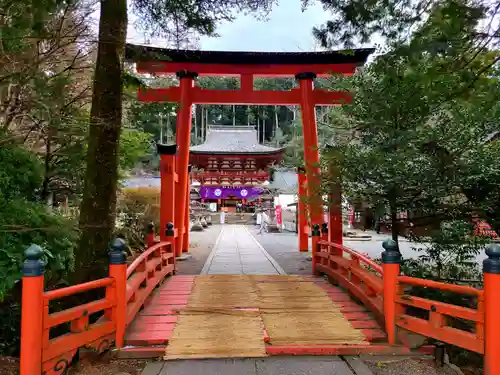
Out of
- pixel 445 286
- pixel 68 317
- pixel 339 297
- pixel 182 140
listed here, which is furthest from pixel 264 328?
pixel 182 140

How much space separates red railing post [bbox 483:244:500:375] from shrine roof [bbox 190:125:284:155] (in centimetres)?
2504

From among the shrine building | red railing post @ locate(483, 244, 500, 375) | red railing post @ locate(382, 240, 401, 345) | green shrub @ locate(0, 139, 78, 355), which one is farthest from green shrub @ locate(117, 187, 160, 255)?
the shrine building

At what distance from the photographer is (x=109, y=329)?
12.5 ft

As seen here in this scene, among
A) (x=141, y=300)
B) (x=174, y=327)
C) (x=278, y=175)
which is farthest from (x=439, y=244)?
(x=278, y=175)

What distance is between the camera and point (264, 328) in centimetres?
430

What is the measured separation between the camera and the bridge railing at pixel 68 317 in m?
2.91

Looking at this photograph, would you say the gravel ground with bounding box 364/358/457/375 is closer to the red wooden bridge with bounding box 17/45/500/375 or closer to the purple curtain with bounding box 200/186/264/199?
the red wooden bridge with bounding box 17/45/500/375

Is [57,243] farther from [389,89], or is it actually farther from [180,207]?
[180,207]

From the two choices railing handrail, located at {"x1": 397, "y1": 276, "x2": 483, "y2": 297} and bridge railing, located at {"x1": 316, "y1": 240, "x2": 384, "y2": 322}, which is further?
bridge railing, located at {"x1": 316, "y1": 240, "x2": 384, "y2": 322}

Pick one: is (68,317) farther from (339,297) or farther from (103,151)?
(339,297)

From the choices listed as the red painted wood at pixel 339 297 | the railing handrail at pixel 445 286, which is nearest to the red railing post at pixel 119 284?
the railing handrail at pixel 445 286

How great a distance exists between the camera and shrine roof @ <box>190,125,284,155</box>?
2969 centimetres

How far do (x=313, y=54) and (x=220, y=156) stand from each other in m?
20.8

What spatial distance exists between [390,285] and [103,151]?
11.3 ft
